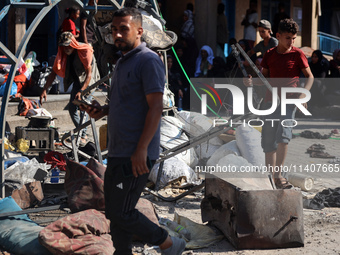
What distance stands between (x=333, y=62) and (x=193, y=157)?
926 cm

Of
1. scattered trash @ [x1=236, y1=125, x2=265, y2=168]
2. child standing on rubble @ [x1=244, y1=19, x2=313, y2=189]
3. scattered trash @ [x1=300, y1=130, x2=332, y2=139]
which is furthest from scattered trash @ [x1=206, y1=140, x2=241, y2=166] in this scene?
scattered trash @ [x1=300, y1=130, x2=332, y2=139]

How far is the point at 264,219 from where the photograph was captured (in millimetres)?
4680

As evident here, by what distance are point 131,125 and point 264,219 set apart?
1659 mm

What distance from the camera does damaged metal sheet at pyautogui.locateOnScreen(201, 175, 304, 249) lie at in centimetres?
466

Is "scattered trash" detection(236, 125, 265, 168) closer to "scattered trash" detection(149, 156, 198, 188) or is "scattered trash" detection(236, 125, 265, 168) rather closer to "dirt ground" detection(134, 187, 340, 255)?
"scattered trash" detection(149, 156, 198, 188)

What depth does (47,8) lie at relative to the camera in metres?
5.70

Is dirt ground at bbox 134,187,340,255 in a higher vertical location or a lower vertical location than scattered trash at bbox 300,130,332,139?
lower

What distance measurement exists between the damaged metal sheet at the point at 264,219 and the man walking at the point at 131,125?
1160mm

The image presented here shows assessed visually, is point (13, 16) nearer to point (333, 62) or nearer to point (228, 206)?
point (228, 206)

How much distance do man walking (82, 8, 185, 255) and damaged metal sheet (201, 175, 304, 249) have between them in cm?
116

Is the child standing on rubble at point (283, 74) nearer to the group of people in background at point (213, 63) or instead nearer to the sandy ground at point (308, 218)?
the sandy ground at point (308, 218)

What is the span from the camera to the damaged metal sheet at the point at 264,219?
183 inches

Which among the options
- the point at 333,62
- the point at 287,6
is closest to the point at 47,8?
the point at 333,62

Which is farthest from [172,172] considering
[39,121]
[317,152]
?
[317,152]
